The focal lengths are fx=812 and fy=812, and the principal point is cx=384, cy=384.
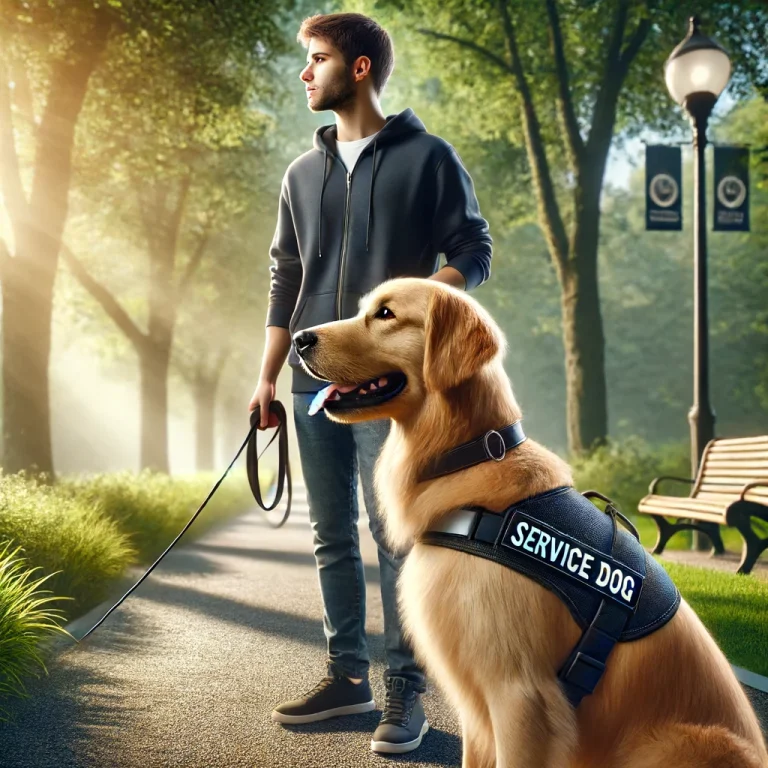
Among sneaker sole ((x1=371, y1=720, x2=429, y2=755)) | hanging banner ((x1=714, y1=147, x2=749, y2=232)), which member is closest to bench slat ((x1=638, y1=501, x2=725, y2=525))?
hanging banner ((x1=714, y1=147, x2=749, y2=232))

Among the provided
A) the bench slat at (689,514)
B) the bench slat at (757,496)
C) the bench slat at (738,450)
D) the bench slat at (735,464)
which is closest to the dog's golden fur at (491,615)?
the bench slat at (757,496)

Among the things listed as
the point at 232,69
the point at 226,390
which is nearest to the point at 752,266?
the point at 226,390

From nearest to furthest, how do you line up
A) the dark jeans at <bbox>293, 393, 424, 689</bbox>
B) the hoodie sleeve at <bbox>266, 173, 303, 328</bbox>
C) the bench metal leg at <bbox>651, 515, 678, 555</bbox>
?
the dark jeans at <bbox>293, 393, 424, 689</bbox> < the hoodie sleeve at <bbox>266, 173, 303, 328</bbox> < the bench metal leg at <bbox>651, 515, 678, 555</bbox>

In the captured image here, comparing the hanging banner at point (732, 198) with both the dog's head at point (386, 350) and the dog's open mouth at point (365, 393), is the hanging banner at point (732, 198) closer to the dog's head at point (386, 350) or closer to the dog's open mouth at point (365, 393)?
the dog's head at point (386, 350)

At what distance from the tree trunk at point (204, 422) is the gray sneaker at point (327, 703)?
21775 mm

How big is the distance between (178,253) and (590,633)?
20267 mm

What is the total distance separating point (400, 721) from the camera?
3.54 m

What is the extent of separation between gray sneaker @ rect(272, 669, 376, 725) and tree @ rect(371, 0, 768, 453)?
10.3 meters

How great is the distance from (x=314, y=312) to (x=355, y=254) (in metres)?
0.32

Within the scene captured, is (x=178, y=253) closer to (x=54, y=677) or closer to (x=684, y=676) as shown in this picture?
(x=54, y=677)

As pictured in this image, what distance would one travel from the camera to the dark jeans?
3723mm

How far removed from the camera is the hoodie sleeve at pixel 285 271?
4.07 metres

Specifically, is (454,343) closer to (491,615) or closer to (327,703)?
(491,615)

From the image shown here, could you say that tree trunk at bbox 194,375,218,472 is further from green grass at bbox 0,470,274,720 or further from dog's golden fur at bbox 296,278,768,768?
dog's golden fur at bbox 296,278,768,768
